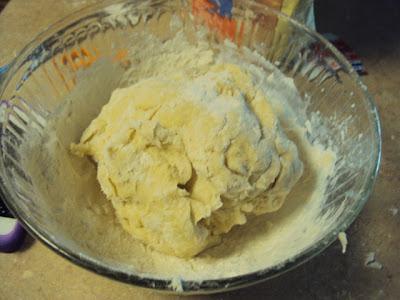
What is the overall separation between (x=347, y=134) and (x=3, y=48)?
0.85 m

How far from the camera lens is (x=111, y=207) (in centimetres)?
77

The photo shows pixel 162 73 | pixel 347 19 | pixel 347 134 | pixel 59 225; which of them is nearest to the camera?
pixel 59 225

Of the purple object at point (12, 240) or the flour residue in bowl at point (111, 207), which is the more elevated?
the flour residue in bowl at point (111, 207)

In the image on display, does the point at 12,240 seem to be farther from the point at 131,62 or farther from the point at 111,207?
Answer: the point at 131,62

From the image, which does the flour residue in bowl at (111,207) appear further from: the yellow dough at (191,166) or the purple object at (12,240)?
the purple object at (12,240)

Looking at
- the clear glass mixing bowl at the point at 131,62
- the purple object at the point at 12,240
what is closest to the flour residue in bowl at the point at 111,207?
the clear glass mixing bowl at the point at 131,62

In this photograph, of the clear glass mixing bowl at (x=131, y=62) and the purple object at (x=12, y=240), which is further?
the purple object at (x=12, y=240)

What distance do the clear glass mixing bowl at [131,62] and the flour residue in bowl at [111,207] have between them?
0.07ft

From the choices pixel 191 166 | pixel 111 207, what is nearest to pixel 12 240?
pixel 111 207

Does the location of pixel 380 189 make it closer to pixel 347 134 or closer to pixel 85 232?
pixel 347 134

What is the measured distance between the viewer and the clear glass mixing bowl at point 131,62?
598 mm

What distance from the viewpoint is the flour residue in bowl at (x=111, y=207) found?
0.68 metres

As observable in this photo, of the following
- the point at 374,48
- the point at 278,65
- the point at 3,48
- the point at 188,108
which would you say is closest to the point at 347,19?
the point at 374,48

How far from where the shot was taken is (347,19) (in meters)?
1.21
